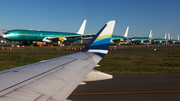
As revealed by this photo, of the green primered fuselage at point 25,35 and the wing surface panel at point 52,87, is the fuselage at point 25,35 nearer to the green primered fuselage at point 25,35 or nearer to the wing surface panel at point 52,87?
the green primered fuselage at point 25,35

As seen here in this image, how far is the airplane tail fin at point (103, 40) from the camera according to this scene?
617cm

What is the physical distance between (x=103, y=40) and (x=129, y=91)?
278 cm

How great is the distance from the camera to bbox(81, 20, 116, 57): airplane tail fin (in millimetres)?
6166

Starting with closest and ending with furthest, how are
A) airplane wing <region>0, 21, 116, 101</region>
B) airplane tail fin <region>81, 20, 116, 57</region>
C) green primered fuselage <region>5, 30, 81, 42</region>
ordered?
airplane wing <region>0, 21, 116, 101</region>, airplane tail fin <region>81, 20, 116, 57</region>, green primered fuselage <region>5, 30, 81, 42</region>

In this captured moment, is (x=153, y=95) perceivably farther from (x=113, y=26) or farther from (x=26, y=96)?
(x=26, y=96)

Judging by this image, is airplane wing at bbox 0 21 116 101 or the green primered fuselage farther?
the green primered fuselage

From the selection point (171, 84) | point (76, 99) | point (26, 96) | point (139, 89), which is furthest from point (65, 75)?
point (171, 84)

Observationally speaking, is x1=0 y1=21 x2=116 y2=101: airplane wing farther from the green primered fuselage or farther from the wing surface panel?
the green primered fuselage

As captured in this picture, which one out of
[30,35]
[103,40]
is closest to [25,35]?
[30,35]

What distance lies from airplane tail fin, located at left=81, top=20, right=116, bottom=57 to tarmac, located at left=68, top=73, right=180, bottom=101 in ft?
5.90

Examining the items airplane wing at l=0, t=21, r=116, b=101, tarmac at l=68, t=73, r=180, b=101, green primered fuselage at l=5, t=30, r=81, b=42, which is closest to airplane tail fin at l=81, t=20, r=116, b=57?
airplane wing at l=0, t=21, r=116, b=101

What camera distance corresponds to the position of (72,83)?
3678 millimetres

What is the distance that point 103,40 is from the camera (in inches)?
246

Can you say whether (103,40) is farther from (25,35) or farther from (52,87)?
(25,35)
